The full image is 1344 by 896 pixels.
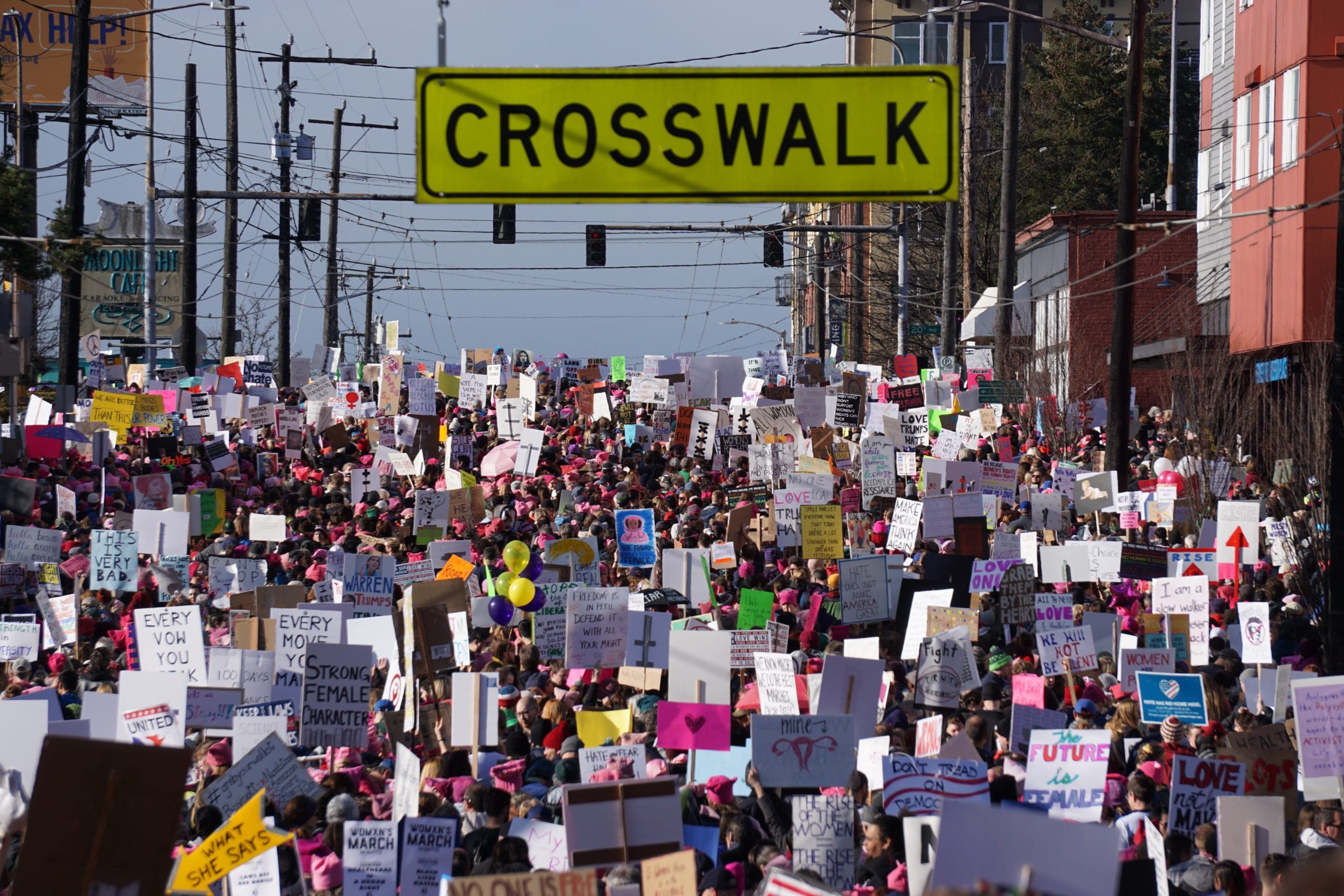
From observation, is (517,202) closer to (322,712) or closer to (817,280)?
(322,712)

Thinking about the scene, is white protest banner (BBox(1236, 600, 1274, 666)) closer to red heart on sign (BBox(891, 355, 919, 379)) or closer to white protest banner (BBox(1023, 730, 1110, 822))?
white protest banner (BBox(1023, 730, 1110, 822))

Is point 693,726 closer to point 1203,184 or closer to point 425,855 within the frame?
point 425,855

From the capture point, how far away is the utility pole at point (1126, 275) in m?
20.1

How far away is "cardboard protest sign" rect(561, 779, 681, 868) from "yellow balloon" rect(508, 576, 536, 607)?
6.50m

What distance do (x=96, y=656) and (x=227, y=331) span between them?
93.0ft

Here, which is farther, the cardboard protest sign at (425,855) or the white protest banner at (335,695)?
the white protest banner at (335,695)

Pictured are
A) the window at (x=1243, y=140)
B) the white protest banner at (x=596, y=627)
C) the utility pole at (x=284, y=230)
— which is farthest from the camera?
the utility pole at (x=284, y=230)

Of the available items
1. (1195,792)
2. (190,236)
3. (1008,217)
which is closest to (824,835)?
(1195,792)

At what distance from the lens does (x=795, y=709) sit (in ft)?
35.5

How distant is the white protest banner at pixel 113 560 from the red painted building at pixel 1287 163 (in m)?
15.7

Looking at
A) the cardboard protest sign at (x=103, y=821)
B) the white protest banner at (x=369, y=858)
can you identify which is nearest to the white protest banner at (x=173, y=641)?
the white protest banner at (x=369, y=858)

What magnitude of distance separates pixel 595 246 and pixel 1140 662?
22529 millimetres

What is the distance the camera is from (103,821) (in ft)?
18.3

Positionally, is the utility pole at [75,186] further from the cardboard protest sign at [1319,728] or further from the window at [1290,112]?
the cardboard protest sign at [1319,728]
